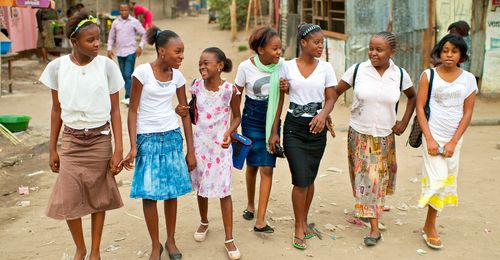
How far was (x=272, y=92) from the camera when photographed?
4113 mm

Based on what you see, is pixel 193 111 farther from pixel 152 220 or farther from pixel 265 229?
pixel 265 229

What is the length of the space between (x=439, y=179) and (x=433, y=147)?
0.24m

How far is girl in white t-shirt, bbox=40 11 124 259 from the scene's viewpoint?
3.37 metres

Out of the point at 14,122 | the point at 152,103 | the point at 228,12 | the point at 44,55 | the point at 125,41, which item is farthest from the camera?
the point at 228,12

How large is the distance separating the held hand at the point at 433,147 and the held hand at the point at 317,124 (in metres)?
0.79

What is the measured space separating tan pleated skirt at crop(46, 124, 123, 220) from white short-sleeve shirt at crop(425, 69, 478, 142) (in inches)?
93.1

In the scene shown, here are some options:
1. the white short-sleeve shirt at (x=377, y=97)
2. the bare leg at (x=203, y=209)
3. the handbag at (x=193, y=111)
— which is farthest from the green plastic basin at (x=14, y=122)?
the white short-sleeve shirt at (x=377, y=97)

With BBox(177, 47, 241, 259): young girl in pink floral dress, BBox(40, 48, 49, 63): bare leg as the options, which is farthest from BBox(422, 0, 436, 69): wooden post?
BBox(40, 48, 49, 63): bare leg

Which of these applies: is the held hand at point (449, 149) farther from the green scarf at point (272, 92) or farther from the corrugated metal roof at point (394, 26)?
the corrugated metal roof at point (394, 26)

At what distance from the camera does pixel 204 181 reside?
12.9ft

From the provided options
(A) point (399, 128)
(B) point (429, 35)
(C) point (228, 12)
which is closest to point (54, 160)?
(A) point (399, 128)

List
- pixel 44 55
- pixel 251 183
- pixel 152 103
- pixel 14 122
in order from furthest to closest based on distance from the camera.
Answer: pixel 44 55
pixel 14 122
pixel 251 183
pixel 152 103

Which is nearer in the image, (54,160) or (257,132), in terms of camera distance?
(54,160)

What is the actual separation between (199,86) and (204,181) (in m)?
0.69
